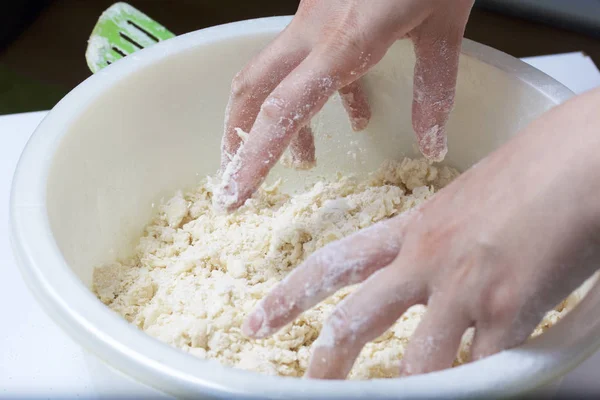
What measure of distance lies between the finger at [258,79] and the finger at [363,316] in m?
0.29

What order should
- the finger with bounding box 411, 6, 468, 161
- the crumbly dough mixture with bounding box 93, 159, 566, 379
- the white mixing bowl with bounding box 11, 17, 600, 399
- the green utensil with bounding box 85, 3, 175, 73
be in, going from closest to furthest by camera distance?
the white mixing bowl with bounding box 11, 17, 600, 399 → the crumbly dough mixture with bounding box 93, 159, 566, 379 → the finger with bounding box 411, 6, 468, 161 → the green utensil with bounding box 85, 3, 175, 73

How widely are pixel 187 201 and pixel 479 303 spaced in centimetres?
44

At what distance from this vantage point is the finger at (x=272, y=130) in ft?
1.96

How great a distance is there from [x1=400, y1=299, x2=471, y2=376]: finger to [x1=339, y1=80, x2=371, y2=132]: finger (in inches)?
14.9

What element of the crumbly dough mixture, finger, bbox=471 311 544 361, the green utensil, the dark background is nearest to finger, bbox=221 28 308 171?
the crumbly dough mixture

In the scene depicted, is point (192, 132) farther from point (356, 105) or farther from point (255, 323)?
point (255, 323)

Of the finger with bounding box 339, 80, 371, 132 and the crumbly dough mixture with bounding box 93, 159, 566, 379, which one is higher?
the finger with bounding box 339, 80, 371, 132

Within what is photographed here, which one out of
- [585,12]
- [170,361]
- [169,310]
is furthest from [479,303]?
[585,12]

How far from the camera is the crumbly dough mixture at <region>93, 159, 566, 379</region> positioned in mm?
566

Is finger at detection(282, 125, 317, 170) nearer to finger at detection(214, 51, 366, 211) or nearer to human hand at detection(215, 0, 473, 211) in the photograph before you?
human hand at detection(215, 0, 473, 211)

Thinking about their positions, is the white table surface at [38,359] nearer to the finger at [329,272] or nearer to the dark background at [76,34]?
the finger at [329,272]

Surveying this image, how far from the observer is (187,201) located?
78cm

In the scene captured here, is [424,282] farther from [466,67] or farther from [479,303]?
[466,67]

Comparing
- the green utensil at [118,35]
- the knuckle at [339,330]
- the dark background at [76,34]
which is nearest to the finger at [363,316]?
the knuckle at [339,330]
